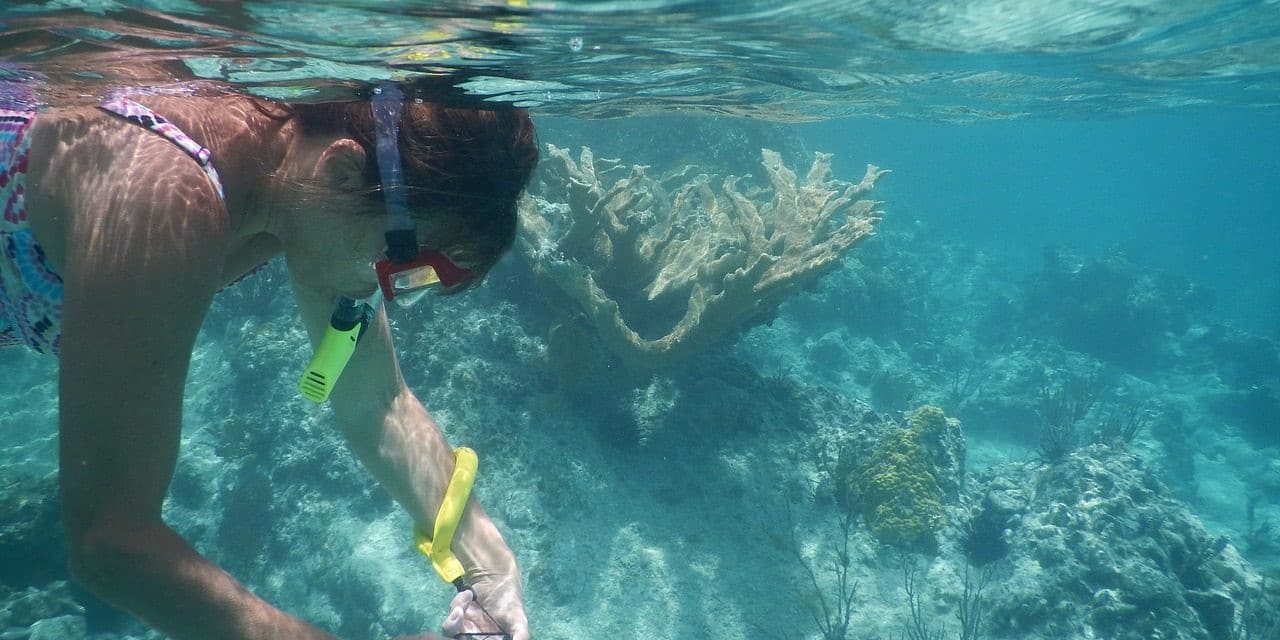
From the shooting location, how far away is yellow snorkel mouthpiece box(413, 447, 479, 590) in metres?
Answer: 2.40

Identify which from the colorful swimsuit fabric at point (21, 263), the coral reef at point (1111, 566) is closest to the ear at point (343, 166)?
the colorful swimsuit fabric at point (21, 263)

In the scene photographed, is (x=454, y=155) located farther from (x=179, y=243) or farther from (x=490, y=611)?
(x=490, y=611)

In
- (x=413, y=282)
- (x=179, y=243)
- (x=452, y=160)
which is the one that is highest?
(x=452, y=160)

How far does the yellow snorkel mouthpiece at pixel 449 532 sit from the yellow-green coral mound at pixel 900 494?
6.09 metres

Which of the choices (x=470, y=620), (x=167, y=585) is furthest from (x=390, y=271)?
(x=470, y=620)

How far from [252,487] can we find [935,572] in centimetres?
794

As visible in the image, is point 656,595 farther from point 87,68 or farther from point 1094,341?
point 1094,341

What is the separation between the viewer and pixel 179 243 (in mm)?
1383

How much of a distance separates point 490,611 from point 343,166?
66.9 inches

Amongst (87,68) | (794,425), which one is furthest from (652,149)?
(87,68)

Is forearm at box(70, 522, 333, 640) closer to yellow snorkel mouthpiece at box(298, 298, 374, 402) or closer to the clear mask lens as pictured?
yellow snorkel mouthpiece at box(298, 298, 374, 402)

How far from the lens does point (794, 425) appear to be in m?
8.28

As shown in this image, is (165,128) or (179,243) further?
(165,128)

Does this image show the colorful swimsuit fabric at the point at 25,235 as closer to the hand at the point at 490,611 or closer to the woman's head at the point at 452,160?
the woman's head at the point at 452,160
